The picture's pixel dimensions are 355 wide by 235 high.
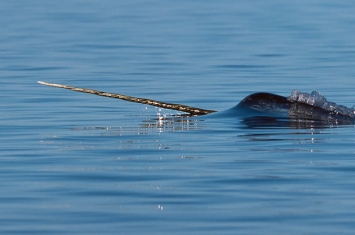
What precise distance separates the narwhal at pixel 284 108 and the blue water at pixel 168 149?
0.32 m

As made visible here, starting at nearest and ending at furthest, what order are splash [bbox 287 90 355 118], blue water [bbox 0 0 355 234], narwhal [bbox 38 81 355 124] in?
blue water [bbox 0 0 355 234], narwhal [bbox 38 81 355 124], splash [bbox 287 90 355 118]

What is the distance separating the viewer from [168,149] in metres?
11.4

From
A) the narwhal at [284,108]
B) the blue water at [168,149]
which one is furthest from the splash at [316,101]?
the blue water at [168,149]

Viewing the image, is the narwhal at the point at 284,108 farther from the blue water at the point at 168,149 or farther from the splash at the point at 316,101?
the blue water at the point at 168,149

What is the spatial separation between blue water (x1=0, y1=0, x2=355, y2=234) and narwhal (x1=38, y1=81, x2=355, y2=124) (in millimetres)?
319

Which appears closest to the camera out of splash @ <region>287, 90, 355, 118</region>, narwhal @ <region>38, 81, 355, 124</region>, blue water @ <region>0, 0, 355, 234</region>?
blue water @ <region>0, 0, 355, 234</region>

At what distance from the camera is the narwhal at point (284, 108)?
1373cm

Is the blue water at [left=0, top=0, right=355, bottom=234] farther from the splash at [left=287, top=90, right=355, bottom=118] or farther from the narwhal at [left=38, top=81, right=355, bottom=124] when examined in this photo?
the splash at [left=287, top=90, right=355, bottom=118]

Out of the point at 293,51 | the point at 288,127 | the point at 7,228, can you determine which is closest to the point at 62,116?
the point at 288,127

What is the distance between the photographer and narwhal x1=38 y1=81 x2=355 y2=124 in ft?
45.0

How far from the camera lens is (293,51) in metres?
28.8

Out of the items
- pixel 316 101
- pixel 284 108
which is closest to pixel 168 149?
pixel 284 108

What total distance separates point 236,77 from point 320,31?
48.0 feet

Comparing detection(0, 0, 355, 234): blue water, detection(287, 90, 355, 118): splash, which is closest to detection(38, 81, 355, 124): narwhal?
detection(287, 90, 355, 118): splash
